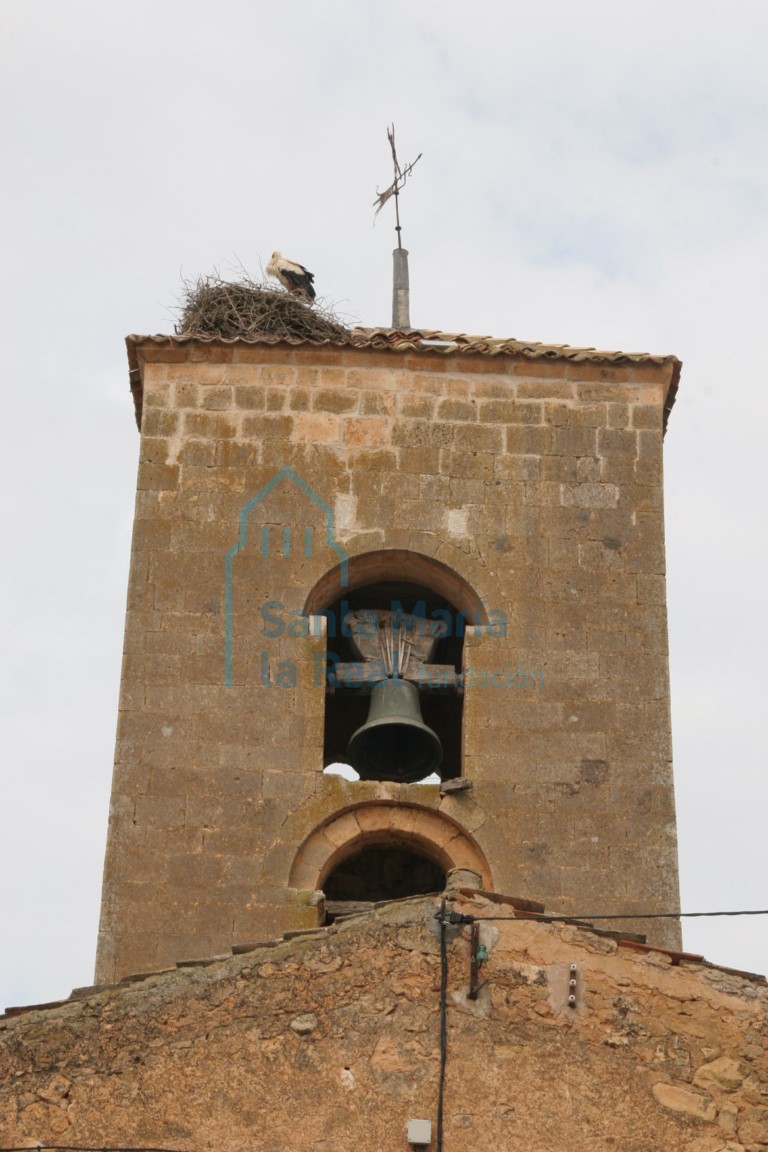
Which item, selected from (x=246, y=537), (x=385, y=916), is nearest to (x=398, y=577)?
(x=246, y=537)

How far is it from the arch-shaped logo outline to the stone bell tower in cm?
2

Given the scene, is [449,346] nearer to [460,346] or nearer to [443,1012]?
[460,346]

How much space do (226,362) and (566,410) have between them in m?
2.03

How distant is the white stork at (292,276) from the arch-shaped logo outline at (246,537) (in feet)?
5.79

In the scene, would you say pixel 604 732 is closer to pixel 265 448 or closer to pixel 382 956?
pixel 265 448

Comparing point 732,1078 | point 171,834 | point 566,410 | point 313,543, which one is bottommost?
point 732,1078

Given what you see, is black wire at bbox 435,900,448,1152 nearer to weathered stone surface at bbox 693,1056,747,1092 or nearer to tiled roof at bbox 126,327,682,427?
weathered stone surface at bbox 693,1056,747,1092

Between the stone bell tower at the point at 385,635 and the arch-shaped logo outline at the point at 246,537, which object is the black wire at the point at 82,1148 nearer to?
the stone bell tower at the point at 385,635

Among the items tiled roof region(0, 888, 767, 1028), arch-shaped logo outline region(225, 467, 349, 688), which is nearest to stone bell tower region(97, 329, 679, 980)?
arch-shaped logo outline region(225, 467, 349, 688)

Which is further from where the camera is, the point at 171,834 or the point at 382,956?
the point at 171,834

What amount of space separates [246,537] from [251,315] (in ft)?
5.71

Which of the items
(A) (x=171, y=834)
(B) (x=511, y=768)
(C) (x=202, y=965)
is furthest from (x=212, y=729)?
(C) (x=202, y=965)

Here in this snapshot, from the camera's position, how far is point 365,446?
641 inches

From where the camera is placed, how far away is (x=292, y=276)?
1764 cm
